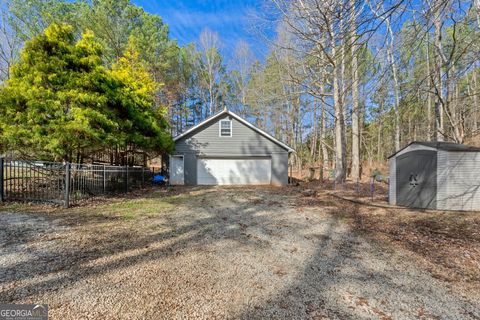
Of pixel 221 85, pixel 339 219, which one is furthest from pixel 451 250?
pixel 221 85

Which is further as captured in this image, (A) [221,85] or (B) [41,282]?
(A) [221,85]

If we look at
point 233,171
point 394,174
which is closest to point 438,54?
point 394,174

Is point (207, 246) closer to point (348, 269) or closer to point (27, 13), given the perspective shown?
point (348, 269)

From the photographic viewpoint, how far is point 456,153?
7.54 metres

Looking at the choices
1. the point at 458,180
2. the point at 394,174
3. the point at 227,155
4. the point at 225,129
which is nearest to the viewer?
the point at 458,180

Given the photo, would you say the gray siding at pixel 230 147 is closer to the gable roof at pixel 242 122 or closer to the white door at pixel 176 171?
the gable roof at pixel 242 122

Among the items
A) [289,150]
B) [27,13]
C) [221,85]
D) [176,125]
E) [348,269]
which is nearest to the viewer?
[348,269]

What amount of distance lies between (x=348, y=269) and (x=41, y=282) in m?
4.04

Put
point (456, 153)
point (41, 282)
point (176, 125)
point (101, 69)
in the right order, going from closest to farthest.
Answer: point (41, 282), point (456, 153), point (101, 69), point (176, 125)

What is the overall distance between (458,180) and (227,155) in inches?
424

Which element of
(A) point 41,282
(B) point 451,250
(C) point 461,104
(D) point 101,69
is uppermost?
(D) point 101,69
